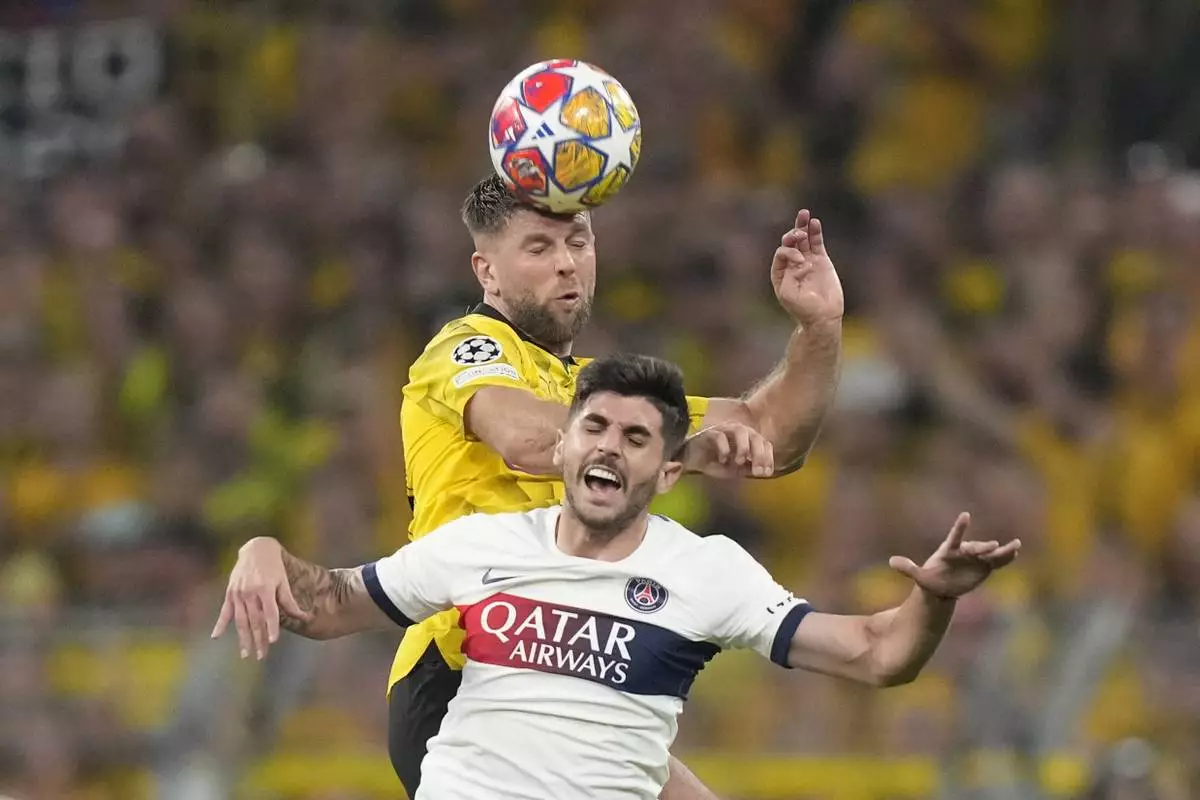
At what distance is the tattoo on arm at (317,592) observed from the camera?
5.22m

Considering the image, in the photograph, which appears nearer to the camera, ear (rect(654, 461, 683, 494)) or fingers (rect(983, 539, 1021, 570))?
fingers (rect(983, 539, 1021, 570))

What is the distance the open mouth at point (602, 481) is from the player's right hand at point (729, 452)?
28 cm

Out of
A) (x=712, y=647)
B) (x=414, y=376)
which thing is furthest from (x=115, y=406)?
(x=712, y=647)

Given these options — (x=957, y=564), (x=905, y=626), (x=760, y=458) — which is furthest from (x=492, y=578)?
(x=957, y=564)

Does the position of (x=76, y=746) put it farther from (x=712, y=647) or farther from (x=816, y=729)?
(x=712, y=647)

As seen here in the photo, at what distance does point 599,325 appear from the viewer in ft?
33.7

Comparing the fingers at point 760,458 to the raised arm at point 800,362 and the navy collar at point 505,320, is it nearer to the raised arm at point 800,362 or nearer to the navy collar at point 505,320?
the raised arm at point 800,362

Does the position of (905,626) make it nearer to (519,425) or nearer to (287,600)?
(519,425)

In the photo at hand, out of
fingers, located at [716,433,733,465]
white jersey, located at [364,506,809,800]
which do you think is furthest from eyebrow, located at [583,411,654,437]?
white jersey, located at [364,506,809,800]

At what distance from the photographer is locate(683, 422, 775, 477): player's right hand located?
5.20m

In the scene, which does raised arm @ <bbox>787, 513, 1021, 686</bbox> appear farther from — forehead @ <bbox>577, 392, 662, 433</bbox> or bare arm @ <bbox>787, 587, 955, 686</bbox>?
forehead @ <bbox>577, 392, 662, 433</bbox>

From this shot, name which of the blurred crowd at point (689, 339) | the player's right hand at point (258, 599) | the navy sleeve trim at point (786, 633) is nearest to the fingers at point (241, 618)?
the player's right hand at point (258, 599)

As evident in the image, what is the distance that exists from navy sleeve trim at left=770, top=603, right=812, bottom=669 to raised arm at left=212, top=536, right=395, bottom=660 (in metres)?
0.96

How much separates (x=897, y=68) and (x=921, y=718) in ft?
14.0
